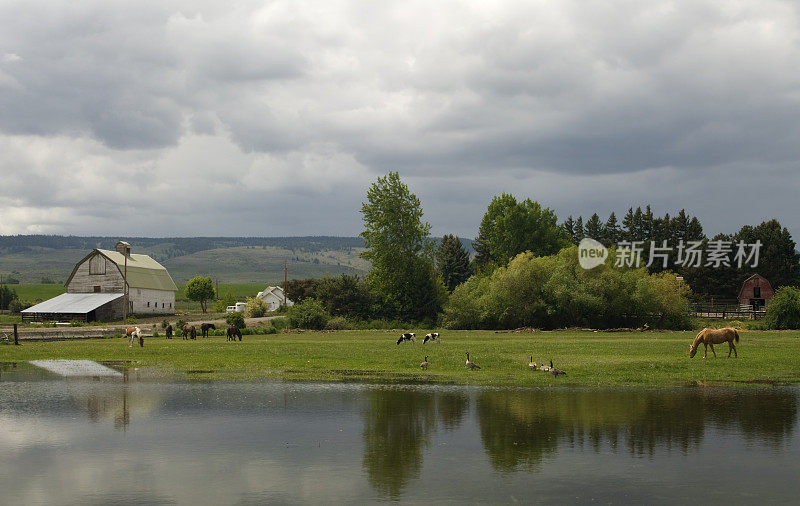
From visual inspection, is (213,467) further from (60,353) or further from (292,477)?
(60,353)

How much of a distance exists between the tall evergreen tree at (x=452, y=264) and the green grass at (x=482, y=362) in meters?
102

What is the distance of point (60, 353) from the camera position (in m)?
47.9

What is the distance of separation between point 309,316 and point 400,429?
2543 inches

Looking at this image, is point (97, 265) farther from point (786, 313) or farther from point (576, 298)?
point (786, 313)

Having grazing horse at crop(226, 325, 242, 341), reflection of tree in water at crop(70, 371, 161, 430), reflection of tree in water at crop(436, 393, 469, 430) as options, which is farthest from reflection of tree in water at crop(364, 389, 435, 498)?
grazing horse at crop(226, 325, 242, 341)

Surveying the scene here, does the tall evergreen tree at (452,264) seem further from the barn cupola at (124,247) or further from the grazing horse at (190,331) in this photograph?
the grazing horse at (190,331)

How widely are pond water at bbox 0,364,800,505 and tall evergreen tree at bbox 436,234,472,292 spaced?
12656cm

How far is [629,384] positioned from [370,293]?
2634 inches

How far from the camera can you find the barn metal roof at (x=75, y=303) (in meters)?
112

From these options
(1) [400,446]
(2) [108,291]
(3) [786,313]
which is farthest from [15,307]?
(1) [400,446]

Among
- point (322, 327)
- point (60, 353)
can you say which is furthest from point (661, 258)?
point (60, 353)

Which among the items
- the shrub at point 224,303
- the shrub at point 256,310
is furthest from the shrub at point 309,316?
the shrub at point 224,303

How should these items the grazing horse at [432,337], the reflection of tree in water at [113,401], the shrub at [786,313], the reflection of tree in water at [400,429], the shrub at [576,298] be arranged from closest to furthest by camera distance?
the reflection of tree in water at [400,429]
the reflection of tree in water at [113,401]
the grazing horse at [432,337]
the shrub at [786,313]
the shrub at [576,298]

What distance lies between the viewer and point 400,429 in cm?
1891
